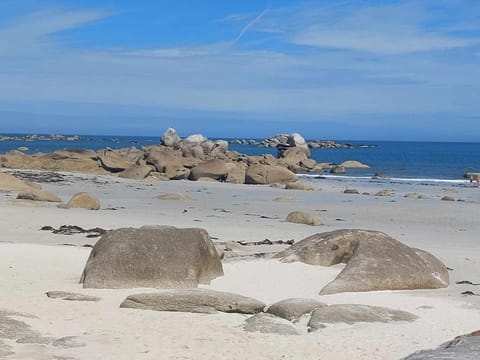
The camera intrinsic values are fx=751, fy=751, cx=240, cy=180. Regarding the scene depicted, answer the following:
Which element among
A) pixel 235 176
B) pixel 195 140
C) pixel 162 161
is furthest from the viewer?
pixel 195 140

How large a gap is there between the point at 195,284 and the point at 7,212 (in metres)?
10.4

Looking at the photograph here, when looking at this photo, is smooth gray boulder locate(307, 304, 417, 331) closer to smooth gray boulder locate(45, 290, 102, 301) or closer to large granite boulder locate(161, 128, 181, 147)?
smooth gray boulder locate(45, 290, 102, 301)

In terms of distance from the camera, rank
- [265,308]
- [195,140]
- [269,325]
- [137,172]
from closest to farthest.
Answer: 1. [269,325]
2. [265,308]
3. [137,172]
4. [195,140]

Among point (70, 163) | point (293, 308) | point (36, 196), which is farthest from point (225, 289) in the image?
point (70, 163)

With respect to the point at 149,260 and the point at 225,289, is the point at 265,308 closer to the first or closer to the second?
the point at 225,289

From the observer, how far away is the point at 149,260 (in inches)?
430

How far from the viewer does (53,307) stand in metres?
9.47

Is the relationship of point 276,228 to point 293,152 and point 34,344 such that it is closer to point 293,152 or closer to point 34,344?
point 34,344

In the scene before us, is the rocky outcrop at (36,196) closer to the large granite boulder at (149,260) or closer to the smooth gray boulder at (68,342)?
the large granite boulder at (149,260)

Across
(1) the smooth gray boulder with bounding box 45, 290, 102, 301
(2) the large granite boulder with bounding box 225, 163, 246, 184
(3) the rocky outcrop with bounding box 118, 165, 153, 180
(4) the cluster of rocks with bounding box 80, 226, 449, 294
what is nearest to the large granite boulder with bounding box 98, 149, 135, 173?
(3) the rocky outcrop with bounding box 118, 165, 153, 180

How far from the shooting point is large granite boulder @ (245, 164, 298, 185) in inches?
1601

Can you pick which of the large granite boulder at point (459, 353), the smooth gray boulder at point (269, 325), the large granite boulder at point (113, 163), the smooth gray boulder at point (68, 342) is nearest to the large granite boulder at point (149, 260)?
the smooth gray boulder at point (269, 325)

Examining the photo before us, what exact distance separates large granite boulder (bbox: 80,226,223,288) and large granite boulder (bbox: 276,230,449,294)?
196 centimetres

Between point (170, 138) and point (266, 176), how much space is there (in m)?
33.3
